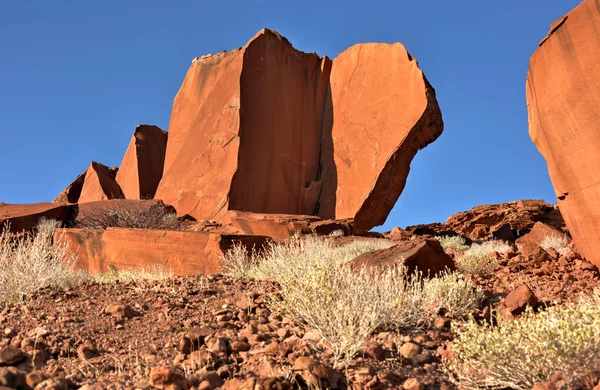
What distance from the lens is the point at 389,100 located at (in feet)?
48.3

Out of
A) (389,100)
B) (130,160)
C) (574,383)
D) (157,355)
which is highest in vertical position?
(130,160)

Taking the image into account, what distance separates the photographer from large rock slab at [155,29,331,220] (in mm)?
14367

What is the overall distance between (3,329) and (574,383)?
3.95 metres

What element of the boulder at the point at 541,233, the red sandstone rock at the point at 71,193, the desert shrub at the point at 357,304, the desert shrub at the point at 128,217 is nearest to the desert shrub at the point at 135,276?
the desert shrub at the point at 357,304

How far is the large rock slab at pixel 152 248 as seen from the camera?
7418 millimetres

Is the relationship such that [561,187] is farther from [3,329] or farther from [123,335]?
[3,329]

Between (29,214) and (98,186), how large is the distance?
7344mm

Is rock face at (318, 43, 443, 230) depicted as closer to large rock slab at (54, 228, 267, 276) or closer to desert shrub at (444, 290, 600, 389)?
large rock slab at (54, 228, 267, 276)

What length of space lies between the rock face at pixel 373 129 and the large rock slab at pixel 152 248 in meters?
6.73

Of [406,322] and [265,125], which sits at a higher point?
[265,125]

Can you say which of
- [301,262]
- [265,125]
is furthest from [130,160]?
[301,262]

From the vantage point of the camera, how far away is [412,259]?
5.86 meters

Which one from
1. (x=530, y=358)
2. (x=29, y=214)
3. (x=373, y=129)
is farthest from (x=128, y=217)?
(x=530, y=358)

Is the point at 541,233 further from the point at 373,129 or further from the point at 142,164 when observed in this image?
the point at 142,164
